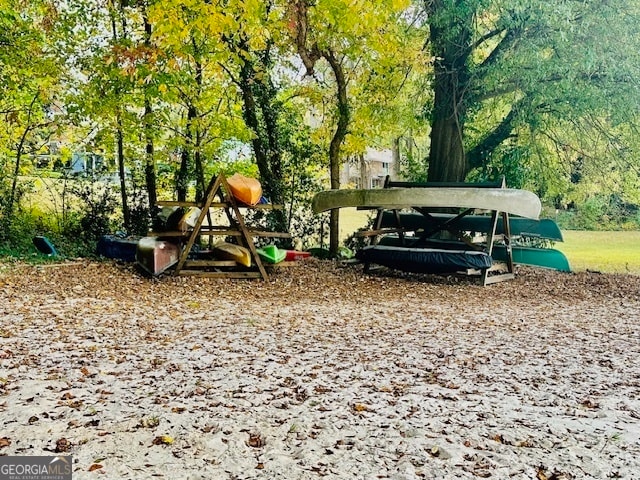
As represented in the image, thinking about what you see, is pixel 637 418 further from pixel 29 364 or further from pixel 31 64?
pixel 31 64

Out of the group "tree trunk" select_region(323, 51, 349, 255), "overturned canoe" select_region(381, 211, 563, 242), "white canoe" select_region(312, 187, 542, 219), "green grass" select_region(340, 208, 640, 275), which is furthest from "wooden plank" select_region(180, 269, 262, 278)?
"green grass" select_region(340, 208, 640, 275)

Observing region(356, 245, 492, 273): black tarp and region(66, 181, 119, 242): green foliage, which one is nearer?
region(356, 245, 492, 273): black tarp

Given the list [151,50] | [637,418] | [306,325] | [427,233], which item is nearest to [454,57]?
[427,233]

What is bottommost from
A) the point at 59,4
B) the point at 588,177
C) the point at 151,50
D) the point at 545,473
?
the point at 545,473

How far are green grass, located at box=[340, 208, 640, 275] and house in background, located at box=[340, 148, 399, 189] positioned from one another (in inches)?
44.1

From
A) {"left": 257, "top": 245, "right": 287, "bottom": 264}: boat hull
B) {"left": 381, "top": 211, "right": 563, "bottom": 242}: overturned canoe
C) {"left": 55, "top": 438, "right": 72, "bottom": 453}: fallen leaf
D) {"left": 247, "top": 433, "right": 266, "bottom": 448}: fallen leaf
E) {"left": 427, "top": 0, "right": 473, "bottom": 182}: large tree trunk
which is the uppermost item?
{"left": 427, "top": 0, "right": 473, "bottom": 182}: large tree trunk

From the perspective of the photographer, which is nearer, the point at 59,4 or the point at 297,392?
the point at 297,392

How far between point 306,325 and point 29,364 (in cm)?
218

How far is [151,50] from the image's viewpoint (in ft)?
25.7

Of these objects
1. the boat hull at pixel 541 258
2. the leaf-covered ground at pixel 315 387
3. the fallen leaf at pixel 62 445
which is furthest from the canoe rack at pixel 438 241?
the fallen leaf at pixel 62 445

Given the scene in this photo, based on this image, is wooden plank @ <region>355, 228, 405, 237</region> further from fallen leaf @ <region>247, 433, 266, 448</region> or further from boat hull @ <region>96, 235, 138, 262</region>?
fallen leaf @ <region>247, 433, 266, 448</region>

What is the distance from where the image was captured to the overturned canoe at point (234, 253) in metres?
8.15

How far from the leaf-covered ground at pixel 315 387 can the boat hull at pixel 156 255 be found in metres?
1.16

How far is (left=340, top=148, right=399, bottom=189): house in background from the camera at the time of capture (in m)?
13.8
